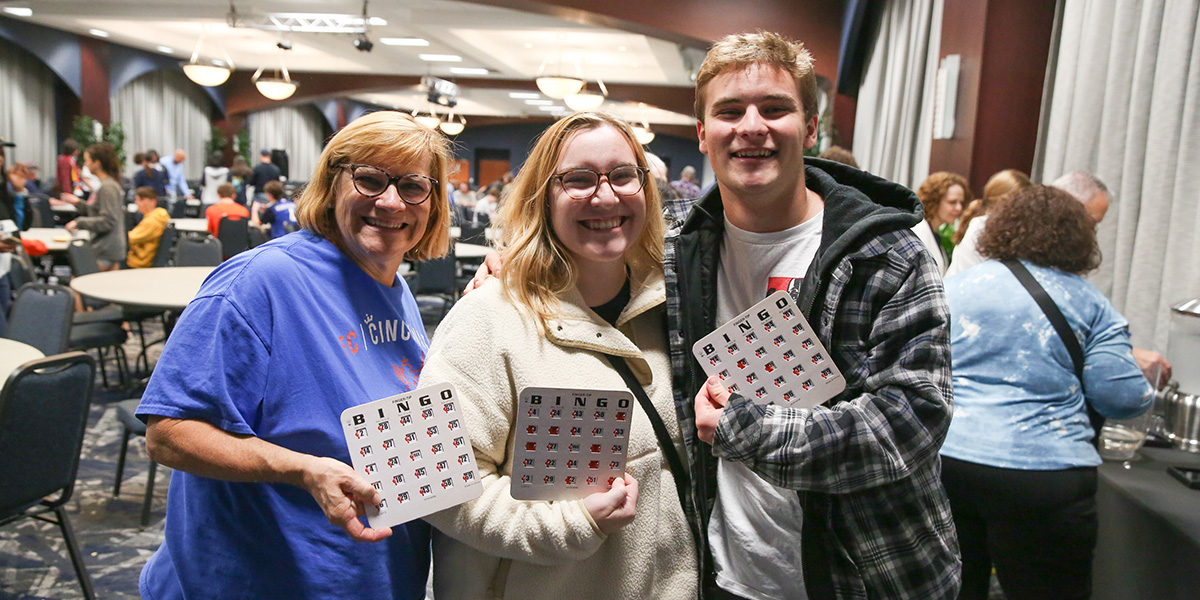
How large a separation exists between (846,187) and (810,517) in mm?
563

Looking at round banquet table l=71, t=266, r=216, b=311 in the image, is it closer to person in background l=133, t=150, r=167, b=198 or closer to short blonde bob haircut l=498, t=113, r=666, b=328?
short blonde bob haircut l=498, t=113, r=666, b=328

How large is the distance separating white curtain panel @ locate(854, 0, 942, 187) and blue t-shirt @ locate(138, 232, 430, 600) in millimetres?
4155

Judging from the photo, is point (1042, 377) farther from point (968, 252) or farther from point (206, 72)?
point (206, 72)

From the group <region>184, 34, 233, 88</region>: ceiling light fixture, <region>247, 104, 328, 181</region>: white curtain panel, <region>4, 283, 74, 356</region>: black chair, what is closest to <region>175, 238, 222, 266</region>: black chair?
<region>4, 283, 74, 356</region>: black chair

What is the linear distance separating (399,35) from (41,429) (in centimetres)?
1085

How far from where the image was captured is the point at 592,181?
1.30m

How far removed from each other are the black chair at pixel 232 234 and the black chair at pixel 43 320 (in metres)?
3.81

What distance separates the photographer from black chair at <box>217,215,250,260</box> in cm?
718

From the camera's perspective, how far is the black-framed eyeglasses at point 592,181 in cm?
130

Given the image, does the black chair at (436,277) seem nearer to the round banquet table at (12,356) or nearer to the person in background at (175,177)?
the round banquet table at (12,356)

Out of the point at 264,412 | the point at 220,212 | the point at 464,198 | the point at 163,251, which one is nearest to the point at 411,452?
the point at 264,412

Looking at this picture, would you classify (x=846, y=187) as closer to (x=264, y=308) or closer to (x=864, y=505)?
(x=864, y=505)

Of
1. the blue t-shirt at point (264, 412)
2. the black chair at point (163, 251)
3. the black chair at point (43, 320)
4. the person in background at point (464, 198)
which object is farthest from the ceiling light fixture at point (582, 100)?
the blue t-shirt at point (264, 412)

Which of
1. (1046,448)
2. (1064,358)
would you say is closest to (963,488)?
(1046,448)
